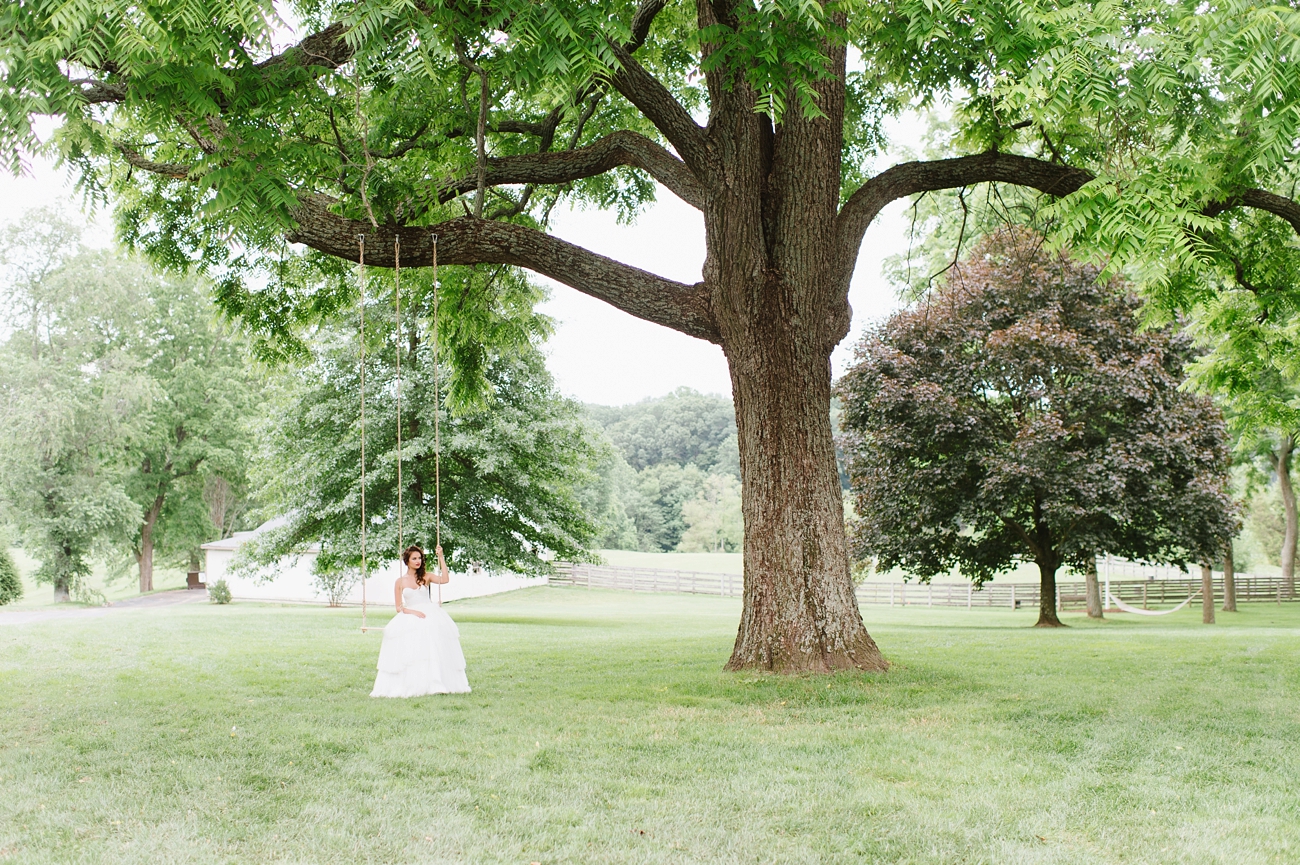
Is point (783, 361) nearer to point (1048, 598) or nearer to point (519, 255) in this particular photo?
point (519, 255)

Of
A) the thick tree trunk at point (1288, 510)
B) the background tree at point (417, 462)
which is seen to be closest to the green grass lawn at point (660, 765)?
the background tree at point (417, 462)

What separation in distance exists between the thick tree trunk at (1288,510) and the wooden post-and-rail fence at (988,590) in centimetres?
Result: 32

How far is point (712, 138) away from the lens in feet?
31.8

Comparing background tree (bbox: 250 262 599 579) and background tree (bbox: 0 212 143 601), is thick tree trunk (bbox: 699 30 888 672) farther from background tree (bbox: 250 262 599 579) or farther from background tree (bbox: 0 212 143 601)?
background tree (bbox: 0 212 143 601)

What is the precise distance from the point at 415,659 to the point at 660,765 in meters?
3.52

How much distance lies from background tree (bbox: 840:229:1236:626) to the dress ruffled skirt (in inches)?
484

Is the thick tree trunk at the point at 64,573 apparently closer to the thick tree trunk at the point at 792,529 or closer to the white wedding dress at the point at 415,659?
the white wedding dress at the point at 415,659

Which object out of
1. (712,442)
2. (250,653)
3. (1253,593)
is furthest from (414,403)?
(712,442)

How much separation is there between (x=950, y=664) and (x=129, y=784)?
27.0 ft

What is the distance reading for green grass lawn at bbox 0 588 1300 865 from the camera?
14.7 ft

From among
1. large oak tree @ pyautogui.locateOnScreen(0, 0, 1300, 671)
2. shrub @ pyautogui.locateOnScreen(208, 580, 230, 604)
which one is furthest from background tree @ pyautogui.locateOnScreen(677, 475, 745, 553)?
large oak tree @ pyautogui.locateOnScreen(0, 0, 1300, 671)

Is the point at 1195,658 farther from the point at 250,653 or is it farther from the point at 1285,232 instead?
the point at 250,653

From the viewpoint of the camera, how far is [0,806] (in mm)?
5098

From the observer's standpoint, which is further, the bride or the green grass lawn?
the bride
